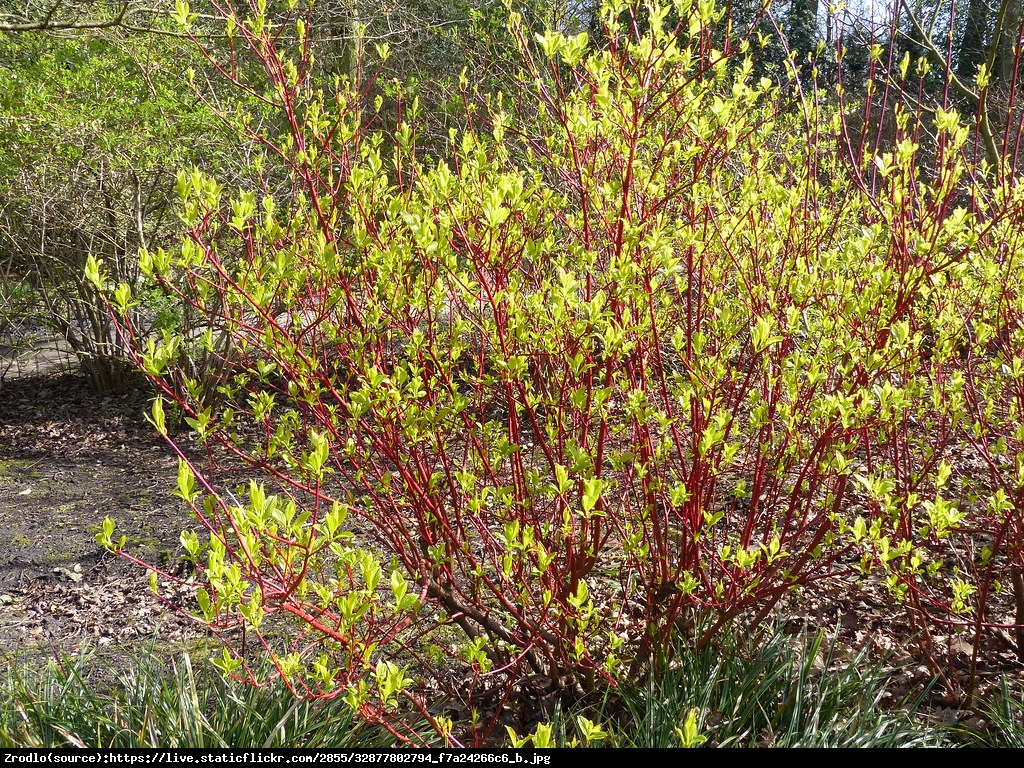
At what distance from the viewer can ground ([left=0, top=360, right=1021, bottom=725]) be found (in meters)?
2.65

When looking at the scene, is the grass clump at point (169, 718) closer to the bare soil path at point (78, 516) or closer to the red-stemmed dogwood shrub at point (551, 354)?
the red-stemmed dogwood shrub at point (551, 354)

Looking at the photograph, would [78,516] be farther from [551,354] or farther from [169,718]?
[551,354]

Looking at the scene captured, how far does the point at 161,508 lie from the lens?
4.51 metres

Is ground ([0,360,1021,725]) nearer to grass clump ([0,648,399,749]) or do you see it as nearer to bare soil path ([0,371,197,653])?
bare soil path ([0,371,197,653])

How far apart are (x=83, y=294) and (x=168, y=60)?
2.14m

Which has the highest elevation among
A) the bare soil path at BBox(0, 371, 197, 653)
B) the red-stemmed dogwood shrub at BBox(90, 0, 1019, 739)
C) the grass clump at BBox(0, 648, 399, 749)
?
the red-stemmed dogwood shrub at BBox(90, 0, 1019, 739)

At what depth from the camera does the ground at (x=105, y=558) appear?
2.65m

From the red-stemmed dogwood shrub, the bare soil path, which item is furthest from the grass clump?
the bare soil path

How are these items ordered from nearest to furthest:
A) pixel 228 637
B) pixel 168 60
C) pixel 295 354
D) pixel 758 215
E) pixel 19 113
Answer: pixel 295 354
pixel 758 215
pixel 228 637
pixel 19 113
pixel 168 60

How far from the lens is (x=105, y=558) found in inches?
151

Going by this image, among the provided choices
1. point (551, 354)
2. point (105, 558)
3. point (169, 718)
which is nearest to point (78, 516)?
point (105, 558)

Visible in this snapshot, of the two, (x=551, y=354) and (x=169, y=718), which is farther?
(x=169, y=718)
